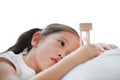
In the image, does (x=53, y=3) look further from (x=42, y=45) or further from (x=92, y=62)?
(x=92, y=62)

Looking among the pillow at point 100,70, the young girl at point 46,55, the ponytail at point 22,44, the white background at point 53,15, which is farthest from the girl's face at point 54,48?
the white background at point 53,15

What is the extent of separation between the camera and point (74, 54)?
892 mm

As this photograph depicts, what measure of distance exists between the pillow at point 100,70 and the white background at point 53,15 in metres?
0.82

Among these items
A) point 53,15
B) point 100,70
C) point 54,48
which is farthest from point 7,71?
point 53,15

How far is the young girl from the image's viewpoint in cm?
85

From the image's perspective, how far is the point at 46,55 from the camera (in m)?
1.04

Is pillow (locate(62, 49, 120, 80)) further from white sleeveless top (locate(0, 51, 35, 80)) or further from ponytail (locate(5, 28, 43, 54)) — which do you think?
ponytail (locate(5, 28, 43, 54))

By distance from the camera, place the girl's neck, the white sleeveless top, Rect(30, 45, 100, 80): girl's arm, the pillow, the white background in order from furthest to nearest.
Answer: the white background < the girl's neck < the white sleeveless top < Rect(30, 45, 100, 80): girl's arm < the pillow

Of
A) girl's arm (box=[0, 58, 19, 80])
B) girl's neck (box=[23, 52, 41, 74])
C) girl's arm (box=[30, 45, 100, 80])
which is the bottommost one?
girl's neck (box=[23, 52, 41, 74])

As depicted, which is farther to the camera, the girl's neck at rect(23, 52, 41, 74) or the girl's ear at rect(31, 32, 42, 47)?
the girl's ear at rect(31, 32, 42, 47)

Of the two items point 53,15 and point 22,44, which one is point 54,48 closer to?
point 22,44

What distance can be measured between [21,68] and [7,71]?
3.9 inches

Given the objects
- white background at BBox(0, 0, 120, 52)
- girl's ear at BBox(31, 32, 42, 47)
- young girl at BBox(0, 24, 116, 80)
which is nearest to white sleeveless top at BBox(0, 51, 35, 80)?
young girl at BBox(0, 24, 116, 80)

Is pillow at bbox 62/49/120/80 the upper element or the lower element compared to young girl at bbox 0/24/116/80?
upper
